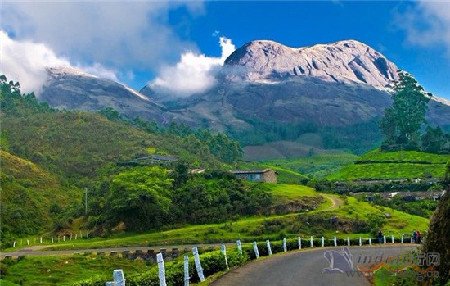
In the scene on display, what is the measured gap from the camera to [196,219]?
7500 centimetres

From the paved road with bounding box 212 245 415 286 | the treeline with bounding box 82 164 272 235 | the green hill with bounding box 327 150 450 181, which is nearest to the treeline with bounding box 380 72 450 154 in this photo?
the green hill with bounding box 327 150 450 181

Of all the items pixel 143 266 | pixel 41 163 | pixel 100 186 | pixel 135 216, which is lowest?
pixel 143 266

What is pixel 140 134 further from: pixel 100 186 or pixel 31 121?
pixel 100 186

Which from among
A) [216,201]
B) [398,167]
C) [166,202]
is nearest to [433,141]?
[398,167]

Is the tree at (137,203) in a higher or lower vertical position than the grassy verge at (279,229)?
higher

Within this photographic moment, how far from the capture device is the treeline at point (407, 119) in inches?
5393

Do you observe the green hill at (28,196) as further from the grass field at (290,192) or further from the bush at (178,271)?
the bush at (178,271)

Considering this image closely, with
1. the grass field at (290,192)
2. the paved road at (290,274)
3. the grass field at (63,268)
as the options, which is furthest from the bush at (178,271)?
the grass field at (290,192)

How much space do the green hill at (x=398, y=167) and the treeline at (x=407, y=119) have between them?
7.98 m

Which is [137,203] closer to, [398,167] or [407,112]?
[398,167]

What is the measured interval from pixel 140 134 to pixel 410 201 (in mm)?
87543

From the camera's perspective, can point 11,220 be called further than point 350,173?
No

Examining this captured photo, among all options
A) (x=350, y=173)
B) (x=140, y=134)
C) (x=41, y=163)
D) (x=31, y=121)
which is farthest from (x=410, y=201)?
(x=31, y=121)

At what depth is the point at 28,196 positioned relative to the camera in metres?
90.2
